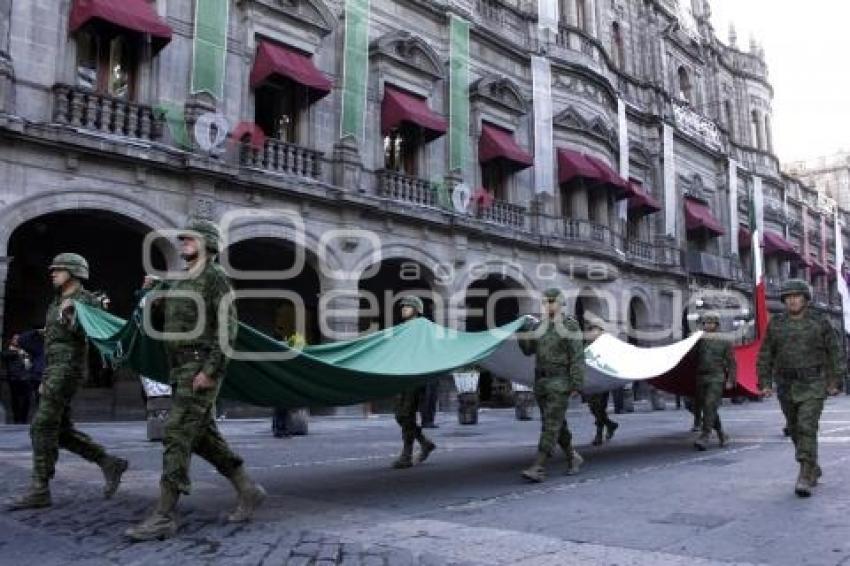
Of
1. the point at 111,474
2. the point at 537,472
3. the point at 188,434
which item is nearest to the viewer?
the point at 188,434

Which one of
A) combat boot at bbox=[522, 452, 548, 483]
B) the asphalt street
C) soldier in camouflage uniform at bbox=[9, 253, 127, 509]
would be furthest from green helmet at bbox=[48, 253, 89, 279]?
combat boot at bbox=[522, 452, 548, 483]

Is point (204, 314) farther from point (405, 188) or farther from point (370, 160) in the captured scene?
point (405, 188)

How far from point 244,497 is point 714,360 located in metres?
7.21

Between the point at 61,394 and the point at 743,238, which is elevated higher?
the point at 743,238

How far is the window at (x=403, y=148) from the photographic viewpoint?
19484mm

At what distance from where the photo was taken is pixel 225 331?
200 inches

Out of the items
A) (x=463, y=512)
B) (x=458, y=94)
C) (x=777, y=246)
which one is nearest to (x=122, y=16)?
(x=458, y=94)

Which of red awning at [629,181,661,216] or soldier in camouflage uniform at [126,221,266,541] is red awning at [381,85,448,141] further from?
soldier in camouflage uniform at [126,221,266,541]

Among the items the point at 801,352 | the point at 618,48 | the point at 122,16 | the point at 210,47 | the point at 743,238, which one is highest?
the point at 618,48

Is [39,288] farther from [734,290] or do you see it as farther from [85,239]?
[734,290]

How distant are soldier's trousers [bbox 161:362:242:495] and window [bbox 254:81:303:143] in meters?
12.8

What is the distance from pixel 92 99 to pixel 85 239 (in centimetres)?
390

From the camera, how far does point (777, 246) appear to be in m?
35.0

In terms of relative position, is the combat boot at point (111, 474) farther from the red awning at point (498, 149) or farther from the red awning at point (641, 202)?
the red awning at point (641, 202)
